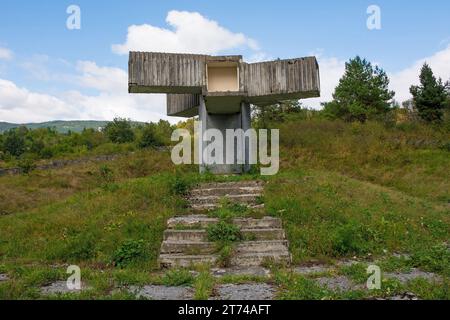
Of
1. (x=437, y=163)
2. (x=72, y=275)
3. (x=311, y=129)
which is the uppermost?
(x=311, y=129)

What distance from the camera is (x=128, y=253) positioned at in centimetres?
772

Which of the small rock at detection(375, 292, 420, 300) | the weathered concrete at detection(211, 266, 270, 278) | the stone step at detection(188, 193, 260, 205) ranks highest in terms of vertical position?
the stone step at detection(188, 193, 260, 205)

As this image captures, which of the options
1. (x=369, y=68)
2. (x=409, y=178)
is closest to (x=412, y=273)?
(x=409, y=178)

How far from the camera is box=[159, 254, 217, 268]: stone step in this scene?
736 centimetres

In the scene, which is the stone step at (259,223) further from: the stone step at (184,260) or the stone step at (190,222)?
the stone step at (184,260)

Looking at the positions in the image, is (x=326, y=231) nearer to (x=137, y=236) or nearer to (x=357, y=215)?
(x=357, y=215)

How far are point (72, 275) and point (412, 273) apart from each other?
17.4 feet

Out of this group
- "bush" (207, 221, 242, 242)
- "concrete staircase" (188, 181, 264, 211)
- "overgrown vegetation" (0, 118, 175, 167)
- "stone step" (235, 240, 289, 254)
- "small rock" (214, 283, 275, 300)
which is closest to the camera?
"small rock" (214, 283, 275, 300)

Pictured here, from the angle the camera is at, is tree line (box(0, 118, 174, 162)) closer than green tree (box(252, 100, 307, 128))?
No

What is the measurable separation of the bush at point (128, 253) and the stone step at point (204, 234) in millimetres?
586

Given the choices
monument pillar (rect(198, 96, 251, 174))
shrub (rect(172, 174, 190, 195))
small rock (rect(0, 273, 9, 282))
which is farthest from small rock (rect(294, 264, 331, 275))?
monument pillar (rect(198, 96, 251, 174))

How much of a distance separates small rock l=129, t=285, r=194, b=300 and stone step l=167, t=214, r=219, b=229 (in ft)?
9.29

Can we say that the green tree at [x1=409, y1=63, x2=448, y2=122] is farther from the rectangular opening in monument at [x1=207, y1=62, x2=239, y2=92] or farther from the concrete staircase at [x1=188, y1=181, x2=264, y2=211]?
the concrete staircase at [x1=188, y1=181, x2=264, y2=211]

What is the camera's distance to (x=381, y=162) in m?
19.3
